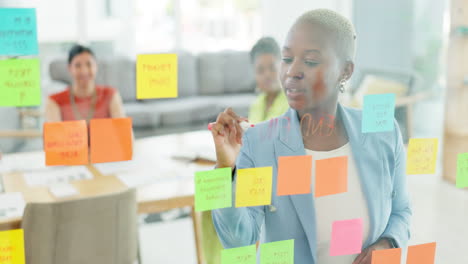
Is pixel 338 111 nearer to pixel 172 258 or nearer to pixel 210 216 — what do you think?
pixel 210 216

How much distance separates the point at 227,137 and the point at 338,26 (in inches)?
11.0

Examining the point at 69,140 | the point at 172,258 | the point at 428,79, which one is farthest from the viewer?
the point at 172,258

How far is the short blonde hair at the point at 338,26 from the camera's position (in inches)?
35.2

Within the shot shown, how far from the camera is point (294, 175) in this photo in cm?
96

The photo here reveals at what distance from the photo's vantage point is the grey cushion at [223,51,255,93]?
3.03 feet

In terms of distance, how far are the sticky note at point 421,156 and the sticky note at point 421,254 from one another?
163mm

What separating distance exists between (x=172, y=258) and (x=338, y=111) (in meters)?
1.38

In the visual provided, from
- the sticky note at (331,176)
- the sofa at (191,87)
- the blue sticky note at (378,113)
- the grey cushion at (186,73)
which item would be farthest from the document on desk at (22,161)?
the blue sticky note at (378,113)

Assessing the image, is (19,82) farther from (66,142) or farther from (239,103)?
(239,103)

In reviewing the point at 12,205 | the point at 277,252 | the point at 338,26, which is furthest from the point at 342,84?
the point at 12,205

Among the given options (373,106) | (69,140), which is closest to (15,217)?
(69,140)

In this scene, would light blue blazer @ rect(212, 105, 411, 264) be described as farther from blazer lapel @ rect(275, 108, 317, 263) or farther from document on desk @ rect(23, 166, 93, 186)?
document on desk @ rect(23, 166, 93, 186)

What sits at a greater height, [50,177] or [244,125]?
[244,125]

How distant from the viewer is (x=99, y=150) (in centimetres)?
82
